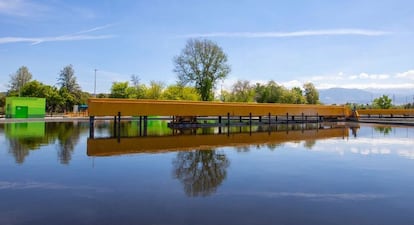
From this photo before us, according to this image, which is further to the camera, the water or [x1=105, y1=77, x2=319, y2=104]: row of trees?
[x1=105, y1=77, x2=319, y2=104]: row of trees

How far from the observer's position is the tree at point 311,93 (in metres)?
70.7

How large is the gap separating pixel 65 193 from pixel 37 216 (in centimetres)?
119

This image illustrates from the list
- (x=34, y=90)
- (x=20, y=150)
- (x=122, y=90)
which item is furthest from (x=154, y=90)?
(x=20, y=150)

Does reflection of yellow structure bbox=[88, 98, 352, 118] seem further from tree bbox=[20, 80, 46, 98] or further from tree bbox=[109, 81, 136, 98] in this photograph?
tree bbox=[20, 80, 46, 98]

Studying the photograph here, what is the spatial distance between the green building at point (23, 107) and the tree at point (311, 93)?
5092 centimetres

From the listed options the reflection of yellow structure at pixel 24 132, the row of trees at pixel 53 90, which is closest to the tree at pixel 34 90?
the row of trees at pixel 53 90

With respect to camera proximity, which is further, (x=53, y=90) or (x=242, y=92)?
(x=242, y=92)

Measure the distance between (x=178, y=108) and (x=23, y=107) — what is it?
20315 millimetres

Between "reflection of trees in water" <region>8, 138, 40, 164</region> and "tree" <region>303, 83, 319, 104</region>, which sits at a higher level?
"tree" <region>303, 83, 319, 104</region>

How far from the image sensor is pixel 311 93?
7150 cm

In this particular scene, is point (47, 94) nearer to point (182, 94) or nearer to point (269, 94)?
point (182, 94)

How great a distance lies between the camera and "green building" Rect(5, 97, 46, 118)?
3428 centimetres

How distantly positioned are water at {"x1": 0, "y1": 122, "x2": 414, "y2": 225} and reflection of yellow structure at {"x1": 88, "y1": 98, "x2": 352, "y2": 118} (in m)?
10.1

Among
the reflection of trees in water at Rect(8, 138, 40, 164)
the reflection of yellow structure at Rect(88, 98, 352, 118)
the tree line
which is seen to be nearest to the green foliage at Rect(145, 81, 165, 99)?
the tree line
